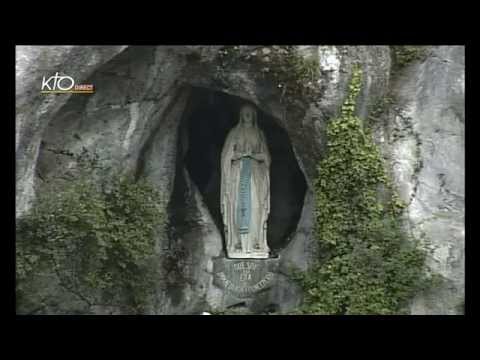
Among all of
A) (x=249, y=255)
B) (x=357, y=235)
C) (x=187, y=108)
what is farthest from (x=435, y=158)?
(x=187, y=108)

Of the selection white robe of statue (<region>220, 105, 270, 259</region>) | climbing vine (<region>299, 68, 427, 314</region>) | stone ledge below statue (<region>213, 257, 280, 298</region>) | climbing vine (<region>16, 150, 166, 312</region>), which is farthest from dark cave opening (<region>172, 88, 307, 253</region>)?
climbing vine (<region>299, 68, 427, 314</region>)

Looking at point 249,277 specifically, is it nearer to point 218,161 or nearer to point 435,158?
point 218,161

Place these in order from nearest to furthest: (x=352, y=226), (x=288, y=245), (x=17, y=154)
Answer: (x=17, y=154) → (x=352, y=226) → (x=288, y=245)

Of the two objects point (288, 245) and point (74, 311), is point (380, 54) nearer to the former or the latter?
point (288, 245)

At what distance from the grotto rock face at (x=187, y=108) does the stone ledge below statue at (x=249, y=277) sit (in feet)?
0.20

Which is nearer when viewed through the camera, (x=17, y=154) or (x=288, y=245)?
(x=17, y=154)

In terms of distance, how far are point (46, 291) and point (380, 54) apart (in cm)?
505

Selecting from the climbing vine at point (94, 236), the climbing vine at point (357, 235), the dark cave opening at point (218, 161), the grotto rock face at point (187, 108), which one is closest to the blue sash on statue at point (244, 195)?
the dark cave opening at point (218, 161)

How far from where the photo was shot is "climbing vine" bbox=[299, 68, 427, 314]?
426 inches

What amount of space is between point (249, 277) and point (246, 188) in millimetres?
1206

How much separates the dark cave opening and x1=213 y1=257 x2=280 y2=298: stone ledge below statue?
39 cm

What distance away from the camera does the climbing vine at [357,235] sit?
35.5 feet

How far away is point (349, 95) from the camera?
11.1 m
